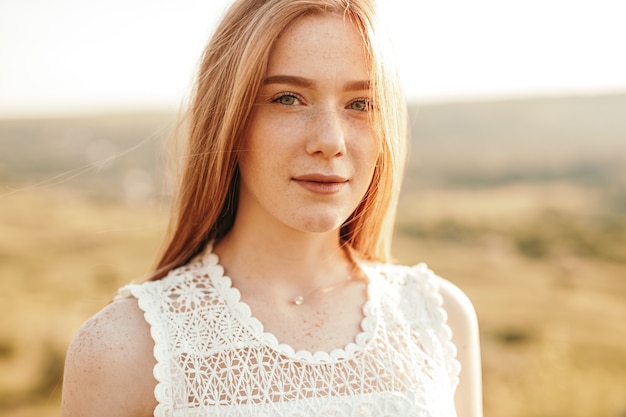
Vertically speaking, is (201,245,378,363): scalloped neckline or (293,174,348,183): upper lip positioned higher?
(293,174,348,183): upper lip

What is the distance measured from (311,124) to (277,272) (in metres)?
0.48

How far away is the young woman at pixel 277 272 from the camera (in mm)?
1724

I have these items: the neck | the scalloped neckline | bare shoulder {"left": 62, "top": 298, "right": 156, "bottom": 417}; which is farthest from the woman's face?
bare shoulder {"left": 62, "top": 298, "right": 156, "bottom": 417}

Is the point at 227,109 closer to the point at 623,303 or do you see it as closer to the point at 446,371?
the point at 446,371

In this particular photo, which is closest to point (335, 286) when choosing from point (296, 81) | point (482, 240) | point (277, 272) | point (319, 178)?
point (277, 272)

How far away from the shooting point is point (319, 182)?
1839 mm

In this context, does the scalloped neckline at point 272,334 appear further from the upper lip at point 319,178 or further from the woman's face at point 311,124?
the upper lip at point 319,178

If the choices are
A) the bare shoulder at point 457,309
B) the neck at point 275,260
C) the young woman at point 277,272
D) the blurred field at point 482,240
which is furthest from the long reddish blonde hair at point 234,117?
the bare shoulder at point 457,309

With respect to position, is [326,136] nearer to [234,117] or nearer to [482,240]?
[234,117]

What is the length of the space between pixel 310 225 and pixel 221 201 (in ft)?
1.04

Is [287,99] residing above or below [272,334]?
above

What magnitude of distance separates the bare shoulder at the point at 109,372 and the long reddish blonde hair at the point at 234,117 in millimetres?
327

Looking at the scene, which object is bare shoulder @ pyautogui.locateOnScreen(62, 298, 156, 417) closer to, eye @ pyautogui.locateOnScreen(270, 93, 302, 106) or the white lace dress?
the white lace dress

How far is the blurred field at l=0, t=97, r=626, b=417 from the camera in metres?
6.89
